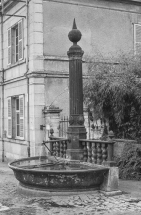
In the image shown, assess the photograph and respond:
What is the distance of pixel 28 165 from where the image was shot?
10148 millimetres

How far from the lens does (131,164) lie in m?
11.3

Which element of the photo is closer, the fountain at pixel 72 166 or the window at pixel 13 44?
the fountain at pixel 72 166

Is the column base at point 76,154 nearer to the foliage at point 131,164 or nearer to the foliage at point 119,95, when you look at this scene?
the foliage at point 131,164

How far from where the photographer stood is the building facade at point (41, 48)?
15.8m

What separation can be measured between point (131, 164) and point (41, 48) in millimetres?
6743

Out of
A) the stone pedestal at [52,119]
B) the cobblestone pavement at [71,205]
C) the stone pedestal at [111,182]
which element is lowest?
the cobblestone pavement at [71,205]

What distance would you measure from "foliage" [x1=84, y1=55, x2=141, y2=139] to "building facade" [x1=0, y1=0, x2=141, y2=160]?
203 cm

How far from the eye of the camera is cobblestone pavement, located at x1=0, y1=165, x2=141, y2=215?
7699 mm

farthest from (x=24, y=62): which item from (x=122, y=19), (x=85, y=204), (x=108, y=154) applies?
(x=85, y=204)

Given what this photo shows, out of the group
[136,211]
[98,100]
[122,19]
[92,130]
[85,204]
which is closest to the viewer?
[136,211]

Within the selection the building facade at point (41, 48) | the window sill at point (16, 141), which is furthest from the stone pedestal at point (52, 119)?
the window sill at point (16, 141)

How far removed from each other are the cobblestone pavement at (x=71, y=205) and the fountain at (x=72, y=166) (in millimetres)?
281

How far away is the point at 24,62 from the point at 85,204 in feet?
31.3

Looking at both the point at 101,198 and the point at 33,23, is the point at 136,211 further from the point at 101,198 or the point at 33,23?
the point at 33,23
